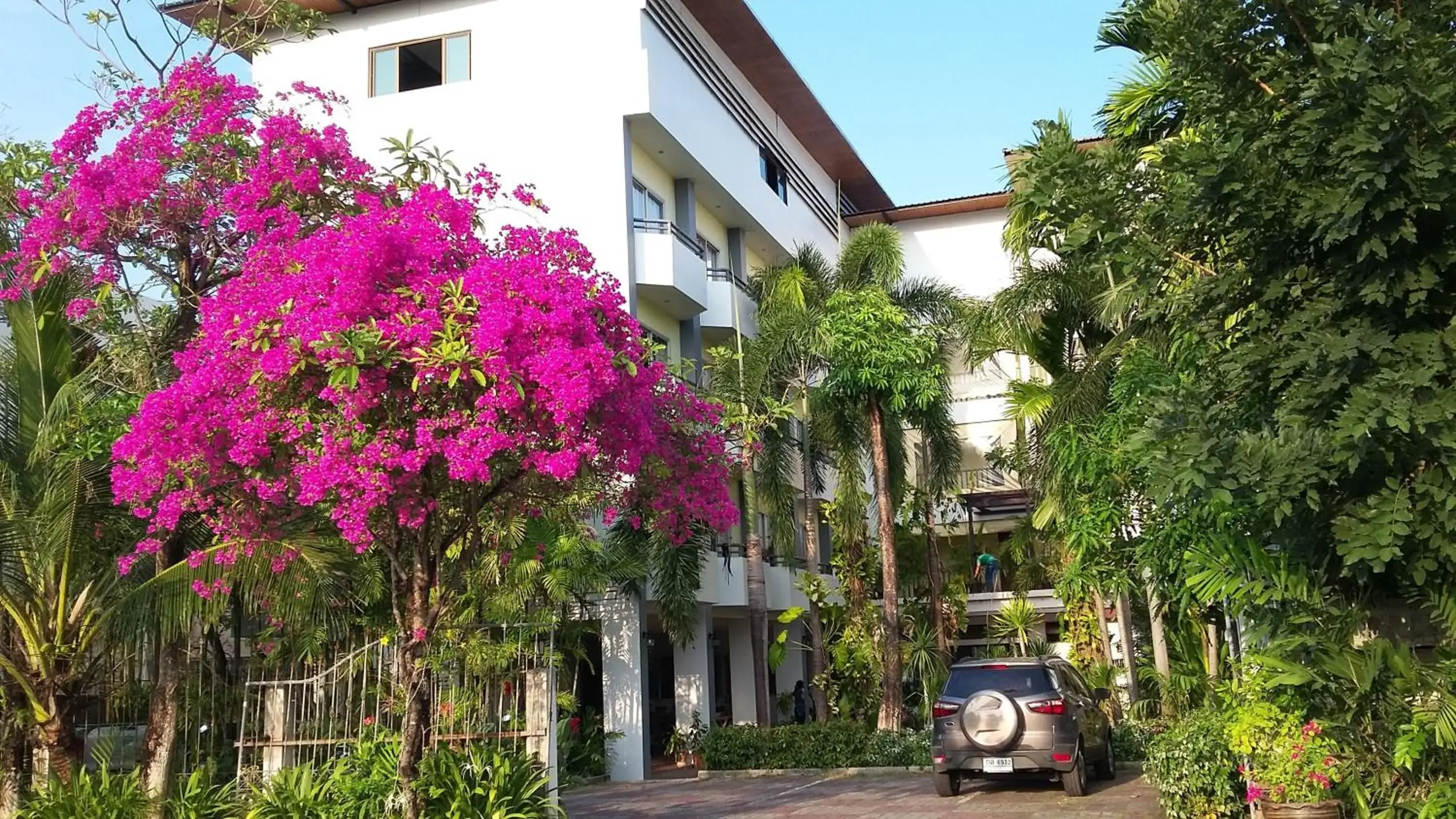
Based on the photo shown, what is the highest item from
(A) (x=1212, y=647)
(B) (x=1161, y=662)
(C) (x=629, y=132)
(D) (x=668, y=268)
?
(C) (x=629, y=132)

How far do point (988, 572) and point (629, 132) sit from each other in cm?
1527

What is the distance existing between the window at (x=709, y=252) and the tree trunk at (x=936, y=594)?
672 centimetres

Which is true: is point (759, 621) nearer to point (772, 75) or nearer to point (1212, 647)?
point (1212, 647)

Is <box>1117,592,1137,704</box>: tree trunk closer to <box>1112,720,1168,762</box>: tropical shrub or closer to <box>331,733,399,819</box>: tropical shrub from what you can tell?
<box>1112,720,1168,762</box>: tropical shrub

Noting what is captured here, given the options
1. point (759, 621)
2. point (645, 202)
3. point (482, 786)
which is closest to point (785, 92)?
point (645, 202)

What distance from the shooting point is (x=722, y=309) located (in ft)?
83.7

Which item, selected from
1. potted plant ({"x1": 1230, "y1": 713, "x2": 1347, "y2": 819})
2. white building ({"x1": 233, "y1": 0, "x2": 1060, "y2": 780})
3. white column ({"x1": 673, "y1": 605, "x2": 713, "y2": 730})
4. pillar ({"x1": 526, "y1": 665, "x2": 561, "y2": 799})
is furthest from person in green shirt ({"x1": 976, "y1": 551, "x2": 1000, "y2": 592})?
potted plant ({"x1": 1230, "y1": 713, "x2": 1347, "y2": 819})

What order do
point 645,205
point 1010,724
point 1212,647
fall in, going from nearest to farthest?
point 1010,724 → point 1212,647 → point 645,205

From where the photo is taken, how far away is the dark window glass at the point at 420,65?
23578mm

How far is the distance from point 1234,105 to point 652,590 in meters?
13.8

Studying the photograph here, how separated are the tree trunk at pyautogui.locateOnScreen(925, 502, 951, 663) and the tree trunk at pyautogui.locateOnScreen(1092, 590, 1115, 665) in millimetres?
2846

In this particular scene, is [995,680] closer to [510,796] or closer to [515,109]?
[510,796]

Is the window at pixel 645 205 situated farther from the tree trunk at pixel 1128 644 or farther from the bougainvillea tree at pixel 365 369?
the bougainvillea tree at pixel 365 369

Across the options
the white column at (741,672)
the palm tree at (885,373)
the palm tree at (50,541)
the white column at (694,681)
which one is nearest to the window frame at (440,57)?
the palm tree at (885,373)
